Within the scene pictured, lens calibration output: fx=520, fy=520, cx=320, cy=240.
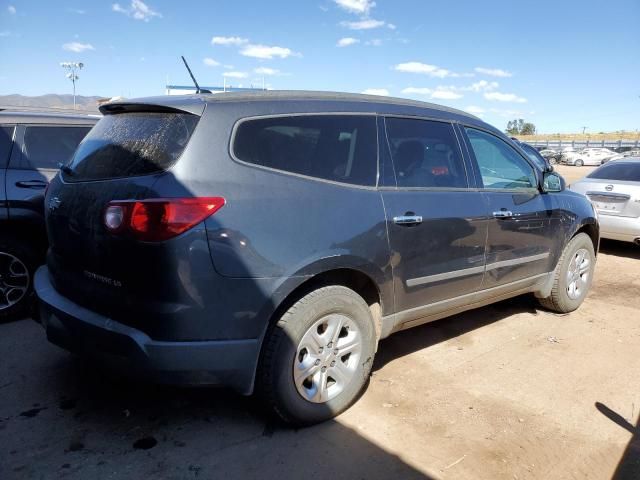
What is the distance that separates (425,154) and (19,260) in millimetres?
3402

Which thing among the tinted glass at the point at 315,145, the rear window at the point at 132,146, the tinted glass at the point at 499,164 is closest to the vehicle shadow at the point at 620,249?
the tinted glass at the point at 499,164

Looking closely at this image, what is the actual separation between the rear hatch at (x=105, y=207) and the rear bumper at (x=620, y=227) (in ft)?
22.8

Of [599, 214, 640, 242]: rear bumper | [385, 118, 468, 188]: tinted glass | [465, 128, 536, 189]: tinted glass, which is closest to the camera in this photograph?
[385, 118, 468, 188]: tinted glass

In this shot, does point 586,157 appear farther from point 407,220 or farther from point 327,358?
point 327,358

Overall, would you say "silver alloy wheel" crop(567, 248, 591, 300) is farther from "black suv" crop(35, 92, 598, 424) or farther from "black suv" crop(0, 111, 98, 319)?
"black suv" crop(0, 111, 98, 319)

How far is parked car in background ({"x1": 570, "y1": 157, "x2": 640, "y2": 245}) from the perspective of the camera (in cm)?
738

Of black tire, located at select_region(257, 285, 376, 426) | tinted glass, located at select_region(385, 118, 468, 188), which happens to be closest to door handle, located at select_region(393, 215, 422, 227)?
Result: tinted glass, located at select_region(385, 118, 468, 188)

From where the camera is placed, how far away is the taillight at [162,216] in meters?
2.36

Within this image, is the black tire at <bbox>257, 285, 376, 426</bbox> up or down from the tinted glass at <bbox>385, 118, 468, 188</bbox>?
down

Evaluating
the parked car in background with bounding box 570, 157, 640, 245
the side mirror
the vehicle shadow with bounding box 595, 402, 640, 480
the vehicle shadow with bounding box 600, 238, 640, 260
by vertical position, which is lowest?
the vehicle shadow with bounding box 595, 402, 640, 480

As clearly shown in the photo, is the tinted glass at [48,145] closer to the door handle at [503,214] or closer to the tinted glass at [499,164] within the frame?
the tinted glass at [499,164]

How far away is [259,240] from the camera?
2.51 meters

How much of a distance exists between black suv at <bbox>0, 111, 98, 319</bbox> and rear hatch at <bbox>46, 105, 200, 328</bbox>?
62.1 inches

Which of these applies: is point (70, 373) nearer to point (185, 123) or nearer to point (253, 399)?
point (253, 399)
